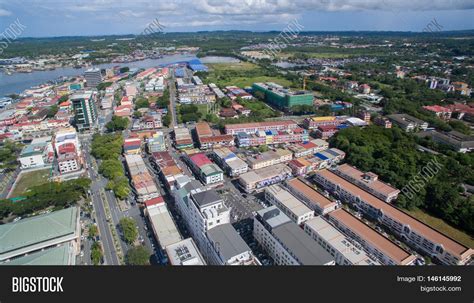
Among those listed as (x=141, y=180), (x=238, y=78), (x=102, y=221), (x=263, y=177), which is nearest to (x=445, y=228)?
(x=263, y=177)

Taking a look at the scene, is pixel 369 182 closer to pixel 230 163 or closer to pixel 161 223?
pixel 230 163

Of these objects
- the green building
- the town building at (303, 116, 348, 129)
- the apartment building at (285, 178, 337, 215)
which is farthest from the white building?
the green building

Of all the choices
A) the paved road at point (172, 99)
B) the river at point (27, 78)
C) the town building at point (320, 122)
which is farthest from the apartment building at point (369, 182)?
the river at point (27, 78)

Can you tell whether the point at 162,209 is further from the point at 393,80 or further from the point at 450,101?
the point at 393,80

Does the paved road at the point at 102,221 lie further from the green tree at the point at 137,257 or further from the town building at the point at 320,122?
the town building at the point at 320,122

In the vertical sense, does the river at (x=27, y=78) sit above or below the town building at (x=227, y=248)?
above
